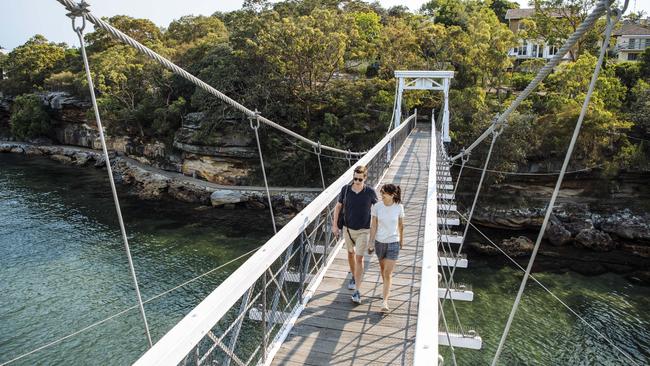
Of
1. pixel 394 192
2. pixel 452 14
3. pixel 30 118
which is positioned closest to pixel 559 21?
pixel 452 14

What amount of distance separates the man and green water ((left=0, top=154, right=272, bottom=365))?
23.9 ft

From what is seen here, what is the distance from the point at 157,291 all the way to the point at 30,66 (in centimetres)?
3404

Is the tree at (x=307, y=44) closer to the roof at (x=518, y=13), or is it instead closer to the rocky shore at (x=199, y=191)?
the rocky shore at (x=199, y=191)

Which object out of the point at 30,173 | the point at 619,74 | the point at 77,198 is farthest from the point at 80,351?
the point at 619,74

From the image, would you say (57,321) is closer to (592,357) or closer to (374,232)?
(374,232)

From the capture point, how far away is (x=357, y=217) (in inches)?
162

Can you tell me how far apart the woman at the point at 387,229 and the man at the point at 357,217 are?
102 millimetres

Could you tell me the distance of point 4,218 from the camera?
60.4ft

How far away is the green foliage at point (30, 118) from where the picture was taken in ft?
111

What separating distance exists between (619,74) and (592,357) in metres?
17.3

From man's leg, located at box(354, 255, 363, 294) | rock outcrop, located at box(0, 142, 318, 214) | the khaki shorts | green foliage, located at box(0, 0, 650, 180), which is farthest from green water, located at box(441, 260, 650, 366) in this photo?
rock outcrop, located at box(0, 142, 318, 214)

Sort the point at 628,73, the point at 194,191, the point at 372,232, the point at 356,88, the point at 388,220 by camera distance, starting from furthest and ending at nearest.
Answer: the point at 194,191
the point at 628,73
the point at 356,88
the point at 372,232
the point at 388,220

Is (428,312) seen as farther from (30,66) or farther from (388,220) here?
(30,66)

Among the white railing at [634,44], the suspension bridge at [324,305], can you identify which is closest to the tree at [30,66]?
the suspension bridge at [324,305]
